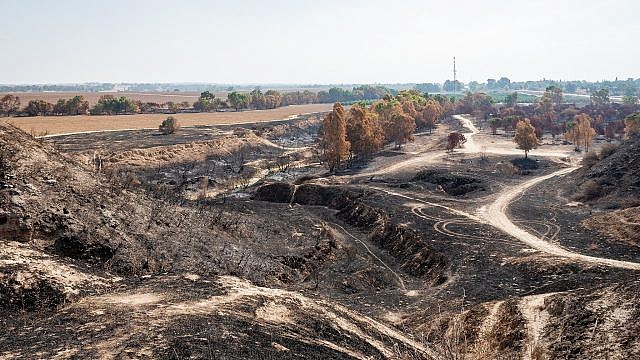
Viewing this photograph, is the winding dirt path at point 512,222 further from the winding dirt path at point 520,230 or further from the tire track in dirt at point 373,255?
the tire track in dirt at point 373,255

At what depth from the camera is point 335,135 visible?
9331 centimetres

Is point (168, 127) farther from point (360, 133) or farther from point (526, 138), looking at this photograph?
point (526, 138)

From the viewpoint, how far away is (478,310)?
30594 millimetres

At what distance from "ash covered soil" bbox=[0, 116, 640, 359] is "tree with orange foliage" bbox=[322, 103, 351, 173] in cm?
2225

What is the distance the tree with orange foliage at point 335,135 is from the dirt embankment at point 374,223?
16.0 metres

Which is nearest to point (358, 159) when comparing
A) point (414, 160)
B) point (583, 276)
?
point (414, 160)

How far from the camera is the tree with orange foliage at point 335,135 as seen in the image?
92500mm

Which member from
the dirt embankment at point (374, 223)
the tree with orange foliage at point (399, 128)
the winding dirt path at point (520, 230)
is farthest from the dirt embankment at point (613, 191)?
the tree with orange foliage at point (399, 128)

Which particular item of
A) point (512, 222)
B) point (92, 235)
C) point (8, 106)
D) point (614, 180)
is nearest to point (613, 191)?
point (614, 180)

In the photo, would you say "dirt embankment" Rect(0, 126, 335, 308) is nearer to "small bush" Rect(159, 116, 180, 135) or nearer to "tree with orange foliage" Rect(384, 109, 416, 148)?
"tree with orange foliage" Rect(384, 109, 416, 148)

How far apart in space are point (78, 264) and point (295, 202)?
49997 mm

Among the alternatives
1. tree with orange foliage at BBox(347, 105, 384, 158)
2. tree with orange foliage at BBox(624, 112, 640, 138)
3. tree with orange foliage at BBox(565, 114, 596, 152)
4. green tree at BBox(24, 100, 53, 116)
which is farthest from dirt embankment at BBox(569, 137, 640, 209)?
green tree at BBox(24, 100, 53, 116)

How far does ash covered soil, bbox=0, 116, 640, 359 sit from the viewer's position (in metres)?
21.6

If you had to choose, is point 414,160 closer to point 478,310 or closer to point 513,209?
point 513,209
